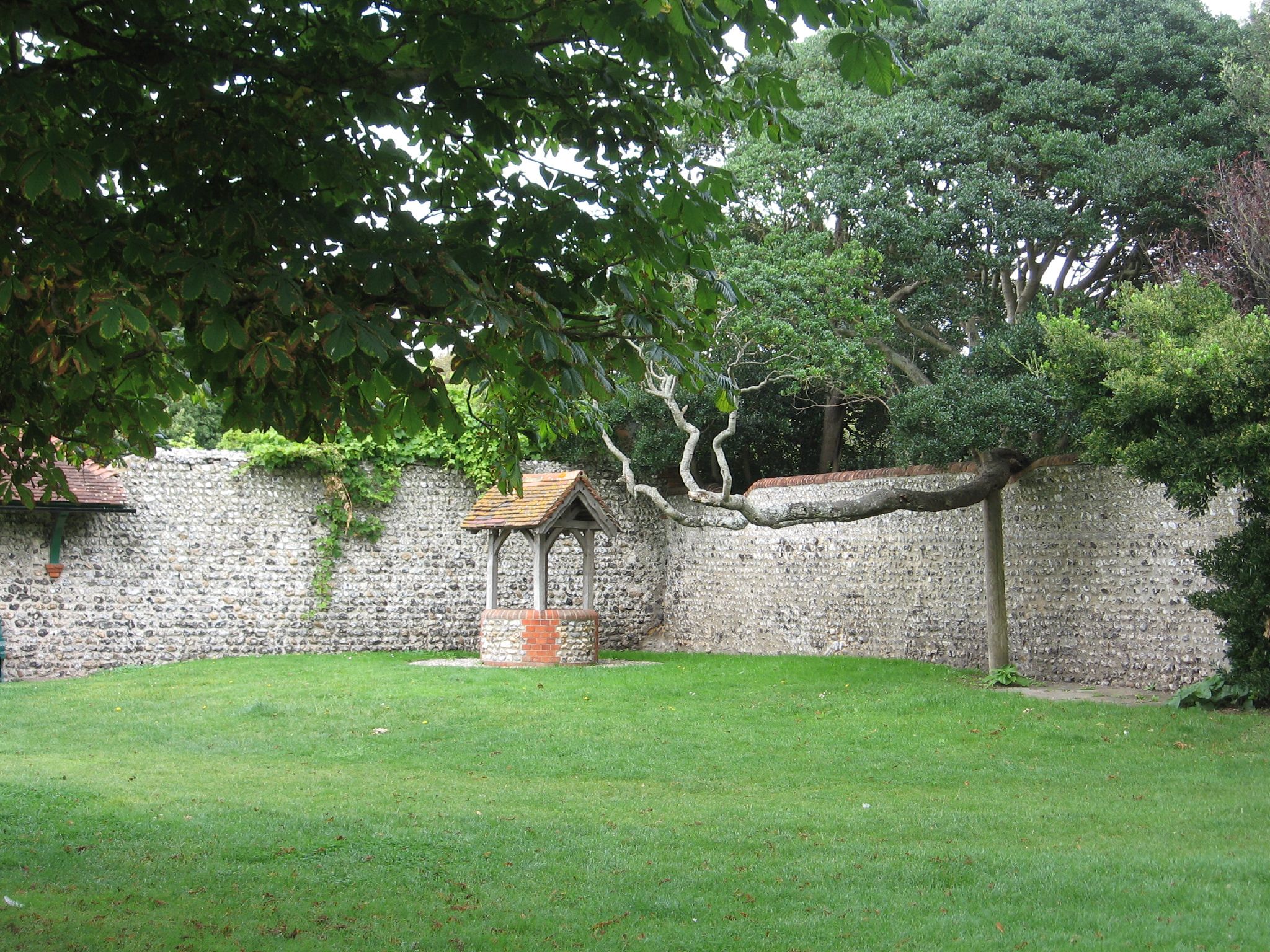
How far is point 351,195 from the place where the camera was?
402cm

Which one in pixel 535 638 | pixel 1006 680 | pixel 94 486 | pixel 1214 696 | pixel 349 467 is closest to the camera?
pixel 1214 696

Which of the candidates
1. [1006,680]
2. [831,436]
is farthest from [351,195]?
[831,436]

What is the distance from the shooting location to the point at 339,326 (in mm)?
3283

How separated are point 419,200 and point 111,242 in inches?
51.4

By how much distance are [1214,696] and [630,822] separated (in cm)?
640

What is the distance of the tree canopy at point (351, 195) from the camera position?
350 centimetres

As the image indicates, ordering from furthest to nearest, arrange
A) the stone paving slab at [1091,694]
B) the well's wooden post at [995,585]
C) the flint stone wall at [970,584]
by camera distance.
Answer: the well's wooden post at [995,585] → the flint stone wall at [970,584] → the stone paving slab at [1091,694]

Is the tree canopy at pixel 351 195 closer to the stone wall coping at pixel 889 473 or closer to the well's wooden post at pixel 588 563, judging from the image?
the stone wall coping at pixel 889 473

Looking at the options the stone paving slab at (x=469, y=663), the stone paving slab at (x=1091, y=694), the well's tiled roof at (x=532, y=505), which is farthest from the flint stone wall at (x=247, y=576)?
the stone paving slab at (x=1091, y=694)

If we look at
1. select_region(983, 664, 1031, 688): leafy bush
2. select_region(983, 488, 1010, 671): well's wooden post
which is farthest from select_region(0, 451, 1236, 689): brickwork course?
select_region(983, 664, 1031, 688): leafy bush

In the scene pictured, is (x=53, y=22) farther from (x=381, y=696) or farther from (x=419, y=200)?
(x=381, y=696)

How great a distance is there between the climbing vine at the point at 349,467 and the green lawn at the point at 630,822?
4965 millimetres

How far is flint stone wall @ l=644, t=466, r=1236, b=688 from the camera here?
1133cm

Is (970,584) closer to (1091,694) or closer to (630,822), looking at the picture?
(1091,694)
